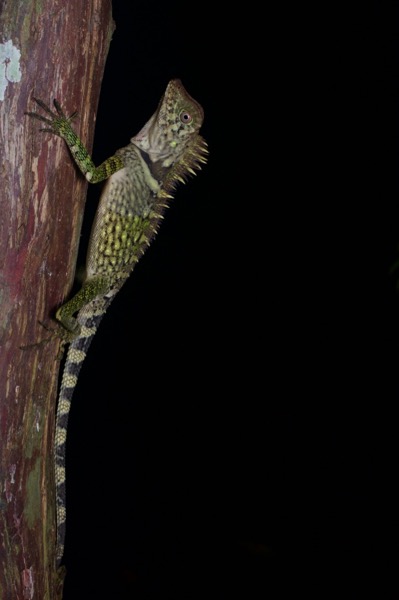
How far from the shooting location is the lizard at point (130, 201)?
2738 millimetres

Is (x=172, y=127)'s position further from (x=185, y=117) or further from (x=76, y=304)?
(x=76, y=304)

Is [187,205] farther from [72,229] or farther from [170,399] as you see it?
[72,229]

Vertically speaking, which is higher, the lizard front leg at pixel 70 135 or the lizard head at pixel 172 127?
the lizard head at pixel 172 127

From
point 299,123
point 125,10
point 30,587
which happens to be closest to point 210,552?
point 30,587

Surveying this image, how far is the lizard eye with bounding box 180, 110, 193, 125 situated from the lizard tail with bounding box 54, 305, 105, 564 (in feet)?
3.38

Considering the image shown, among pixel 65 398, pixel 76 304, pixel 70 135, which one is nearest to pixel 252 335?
pixel 65 398

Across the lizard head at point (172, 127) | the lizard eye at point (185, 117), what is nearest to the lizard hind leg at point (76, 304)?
the lizard head at point (172, 127)

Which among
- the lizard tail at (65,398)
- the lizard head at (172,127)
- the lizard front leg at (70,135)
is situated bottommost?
the lizard tail at (65,398)

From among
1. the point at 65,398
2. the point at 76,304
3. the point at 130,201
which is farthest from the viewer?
the point at 130,201

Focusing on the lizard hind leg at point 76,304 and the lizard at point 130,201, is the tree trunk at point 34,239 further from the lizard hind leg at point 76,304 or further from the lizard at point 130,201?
the lizard at point 130,201

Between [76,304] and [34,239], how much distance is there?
0.42 m

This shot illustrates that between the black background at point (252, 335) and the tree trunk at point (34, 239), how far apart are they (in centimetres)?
299

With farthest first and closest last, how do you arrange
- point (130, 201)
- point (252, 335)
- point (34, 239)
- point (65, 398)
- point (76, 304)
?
point (252, 335)
point (130, 201)
point (65, 398)
point (76, 304)
point (34, 239)

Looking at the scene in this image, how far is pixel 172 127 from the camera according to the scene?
2.91 m
